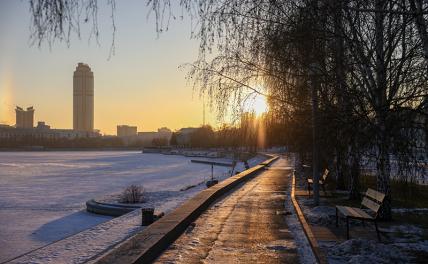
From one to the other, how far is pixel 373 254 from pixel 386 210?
192 inches

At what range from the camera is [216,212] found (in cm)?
1416

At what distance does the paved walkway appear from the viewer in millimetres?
8438

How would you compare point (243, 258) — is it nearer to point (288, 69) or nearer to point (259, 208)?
point (288, 69)

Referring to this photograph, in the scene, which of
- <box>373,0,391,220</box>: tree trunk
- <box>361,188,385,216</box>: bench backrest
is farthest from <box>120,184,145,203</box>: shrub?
<box>361,188,385,216</box>: bench backrest

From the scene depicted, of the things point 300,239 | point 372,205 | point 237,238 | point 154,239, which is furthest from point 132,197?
point 372,205

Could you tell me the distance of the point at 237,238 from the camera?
10211mm

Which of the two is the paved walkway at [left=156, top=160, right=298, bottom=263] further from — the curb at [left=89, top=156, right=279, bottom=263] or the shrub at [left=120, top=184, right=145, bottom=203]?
the shrub at [left=120, top=184, right=145, bottom=203]

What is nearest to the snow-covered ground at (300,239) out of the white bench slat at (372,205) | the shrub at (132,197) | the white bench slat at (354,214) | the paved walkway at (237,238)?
the paved walkway at (237,238)

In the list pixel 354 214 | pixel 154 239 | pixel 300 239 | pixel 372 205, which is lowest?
pixel 300 239

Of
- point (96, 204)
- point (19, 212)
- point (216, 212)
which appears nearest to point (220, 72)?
point (216, 212)

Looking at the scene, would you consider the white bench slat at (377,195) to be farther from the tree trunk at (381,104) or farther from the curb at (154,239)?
the curb at (154,239)

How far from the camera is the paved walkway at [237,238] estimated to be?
8.44 metres

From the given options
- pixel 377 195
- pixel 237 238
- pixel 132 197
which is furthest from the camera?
pixel 132 197

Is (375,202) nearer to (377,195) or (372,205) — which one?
(372,205)
